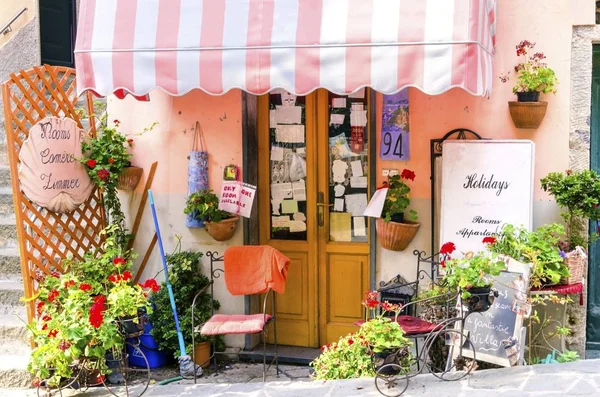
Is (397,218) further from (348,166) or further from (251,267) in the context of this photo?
(251,267)

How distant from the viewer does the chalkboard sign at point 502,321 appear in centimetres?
571

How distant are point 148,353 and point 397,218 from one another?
274 cm

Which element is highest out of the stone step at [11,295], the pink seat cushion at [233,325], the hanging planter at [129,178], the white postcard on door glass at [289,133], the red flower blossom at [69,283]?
the white postcard on door glass at [289,133]

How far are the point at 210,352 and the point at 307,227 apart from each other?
1.55 m

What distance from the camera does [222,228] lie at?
23.4 ft

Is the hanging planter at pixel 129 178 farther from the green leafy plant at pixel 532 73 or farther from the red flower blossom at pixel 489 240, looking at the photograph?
the green leafy plant at pixel 532 73

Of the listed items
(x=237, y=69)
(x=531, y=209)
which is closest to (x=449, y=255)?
(x=531, y=209)

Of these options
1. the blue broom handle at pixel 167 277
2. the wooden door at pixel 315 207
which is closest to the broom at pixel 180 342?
the blue broom handle at pixel 167 277

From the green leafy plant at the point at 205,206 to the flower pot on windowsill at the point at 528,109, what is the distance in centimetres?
286

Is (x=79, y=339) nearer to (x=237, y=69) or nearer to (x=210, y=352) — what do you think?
(x=210, y=352)

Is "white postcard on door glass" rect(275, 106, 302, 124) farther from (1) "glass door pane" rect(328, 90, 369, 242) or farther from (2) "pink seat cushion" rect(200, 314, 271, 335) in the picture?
(2) "pink seat cushion" rect(200, 314, 271, 335)

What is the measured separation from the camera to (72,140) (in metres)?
7.00

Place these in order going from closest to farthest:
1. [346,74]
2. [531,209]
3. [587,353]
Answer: [346,74] → [531,209] → [587,353]

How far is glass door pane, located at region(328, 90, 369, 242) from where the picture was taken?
713 centimetres
